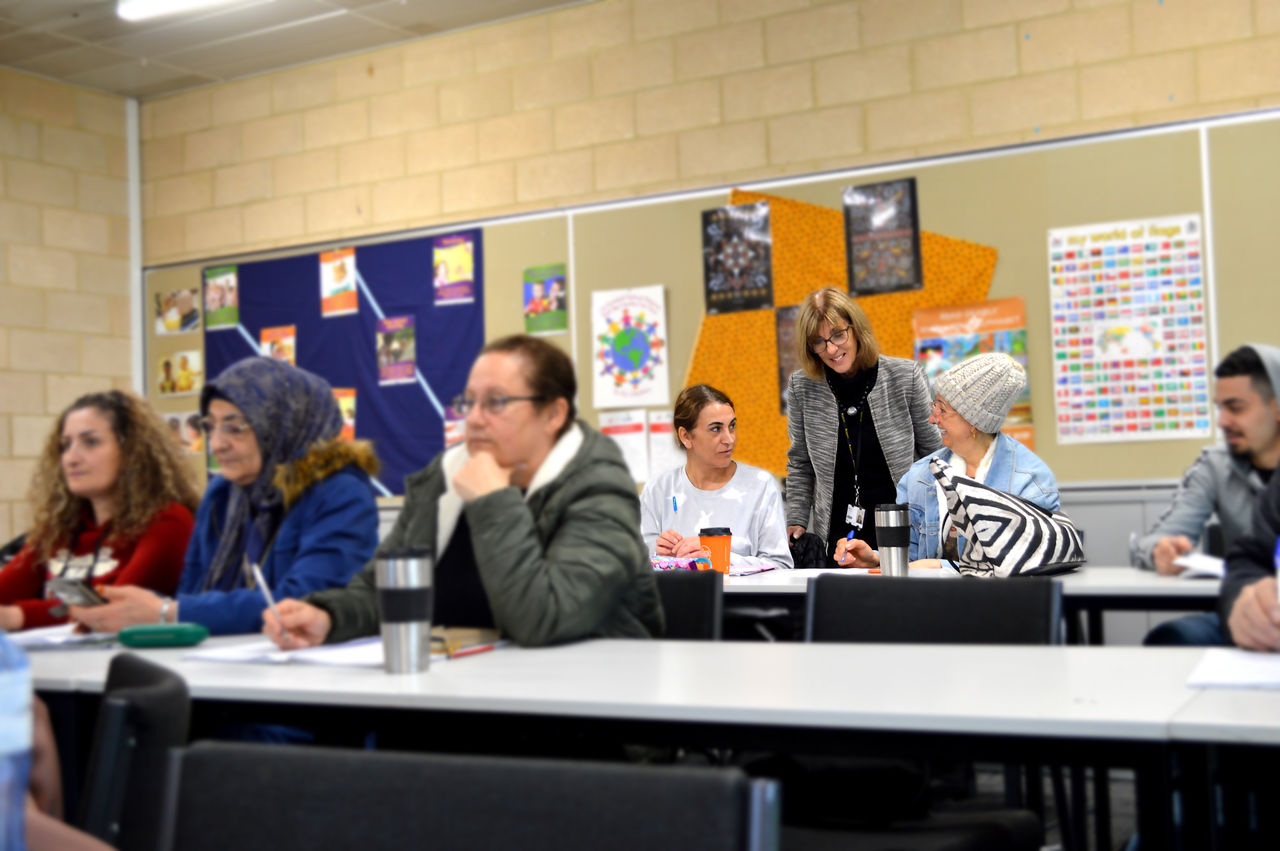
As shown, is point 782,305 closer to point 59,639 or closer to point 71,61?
point 59,639

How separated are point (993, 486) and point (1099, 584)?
72 centimetres

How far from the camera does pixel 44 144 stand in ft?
21.8

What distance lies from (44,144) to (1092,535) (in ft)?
18.4

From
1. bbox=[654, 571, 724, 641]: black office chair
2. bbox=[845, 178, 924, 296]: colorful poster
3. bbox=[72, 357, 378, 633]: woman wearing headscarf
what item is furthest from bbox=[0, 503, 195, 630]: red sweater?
bbox=[845, 178, 924, 296]: colorful poster

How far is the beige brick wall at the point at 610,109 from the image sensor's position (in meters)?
4.78

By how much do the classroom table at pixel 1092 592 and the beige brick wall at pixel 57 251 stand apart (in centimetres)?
461

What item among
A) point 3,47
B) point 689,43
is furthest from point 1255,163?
point 3,47

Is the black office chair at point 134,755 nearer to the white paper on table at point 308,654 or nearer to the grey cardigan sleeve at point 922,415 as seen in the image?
the white paper on table at point 308,654

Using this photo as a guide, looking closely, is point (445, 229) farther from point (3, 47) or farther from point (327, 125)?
point (3, 47)

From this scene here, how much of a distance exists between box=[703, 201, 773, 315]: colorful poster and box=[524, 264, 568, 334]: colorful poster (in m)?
0.75

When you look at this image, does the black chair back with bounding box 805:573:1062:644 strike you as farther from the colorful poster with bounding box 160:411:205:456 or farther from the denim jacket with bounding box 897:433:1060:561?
the colorful poster with bounding box 160:411:205:456

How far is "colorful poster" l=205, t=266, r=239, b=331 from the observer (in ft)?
22.2

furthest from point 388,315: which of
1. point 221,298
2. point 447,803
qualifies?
point 447,803

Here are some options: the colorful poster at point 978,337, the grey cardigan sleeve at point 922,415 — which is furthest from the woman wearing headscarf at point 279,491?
the colorful poster at point 978,337
